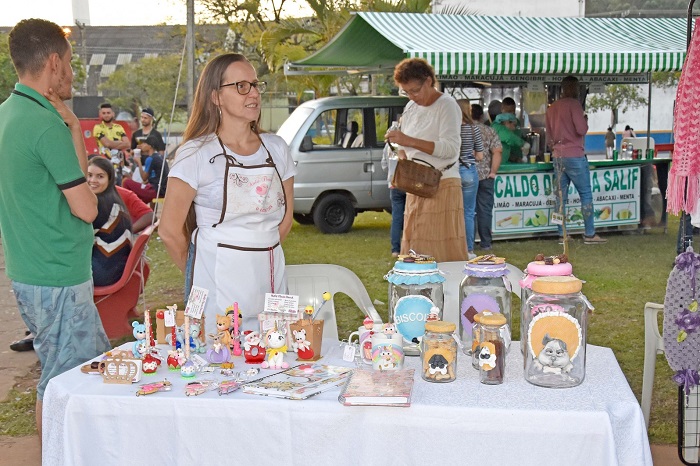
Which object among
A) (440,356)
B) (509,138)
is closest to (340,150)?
(509,138)

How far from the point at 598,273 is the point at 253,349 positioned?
6195mm

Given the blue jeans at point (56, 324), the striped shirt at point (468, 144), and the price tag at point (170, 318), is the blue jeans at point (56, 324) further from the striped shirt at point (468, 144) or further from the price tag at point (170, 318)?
the striped shirt at point (468, 144)

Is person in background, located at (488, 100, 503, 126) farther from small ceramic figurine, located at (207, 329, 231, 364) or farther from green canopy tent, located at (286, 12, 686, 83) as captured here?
small ceramic figurine, located at (207, 329, 231, 364)

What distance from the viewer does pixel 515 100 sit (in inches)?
447

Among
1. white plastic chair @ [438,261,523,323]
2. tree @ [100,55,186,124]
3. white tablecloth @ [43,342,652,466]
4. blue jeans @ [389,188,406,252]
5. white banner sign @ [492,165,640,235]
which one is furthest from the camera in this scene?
tree @ [100,55,186,124]

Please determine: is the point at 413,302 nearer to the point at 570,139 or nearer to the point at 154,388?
the point at 154,388

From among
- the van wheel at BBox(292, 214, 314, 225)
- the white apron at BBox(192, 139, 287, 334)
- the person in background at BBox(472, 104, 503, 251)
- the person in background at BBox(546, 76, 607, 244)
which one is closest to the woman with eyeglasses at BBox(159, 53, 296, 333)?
the white apron at BBox(192, 139, 287, 334)

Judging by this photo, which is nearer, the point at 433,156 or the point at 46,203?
the point at 46,203

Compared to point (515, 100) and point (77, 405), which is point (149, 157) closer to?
point (515, 100)

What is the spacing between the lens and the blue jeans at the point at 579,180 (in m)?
9.69

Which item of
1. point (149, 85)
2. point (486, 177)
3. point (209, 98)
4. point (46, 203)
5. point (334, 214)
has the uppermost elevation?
point (149, 85)

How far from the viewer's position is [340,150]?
10820 millimetres

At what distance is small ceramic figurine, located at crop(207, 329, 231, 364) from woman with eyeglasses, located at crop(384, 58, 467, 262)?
268 cm

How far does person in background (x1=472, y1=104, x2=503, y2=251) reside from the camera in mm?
9109
